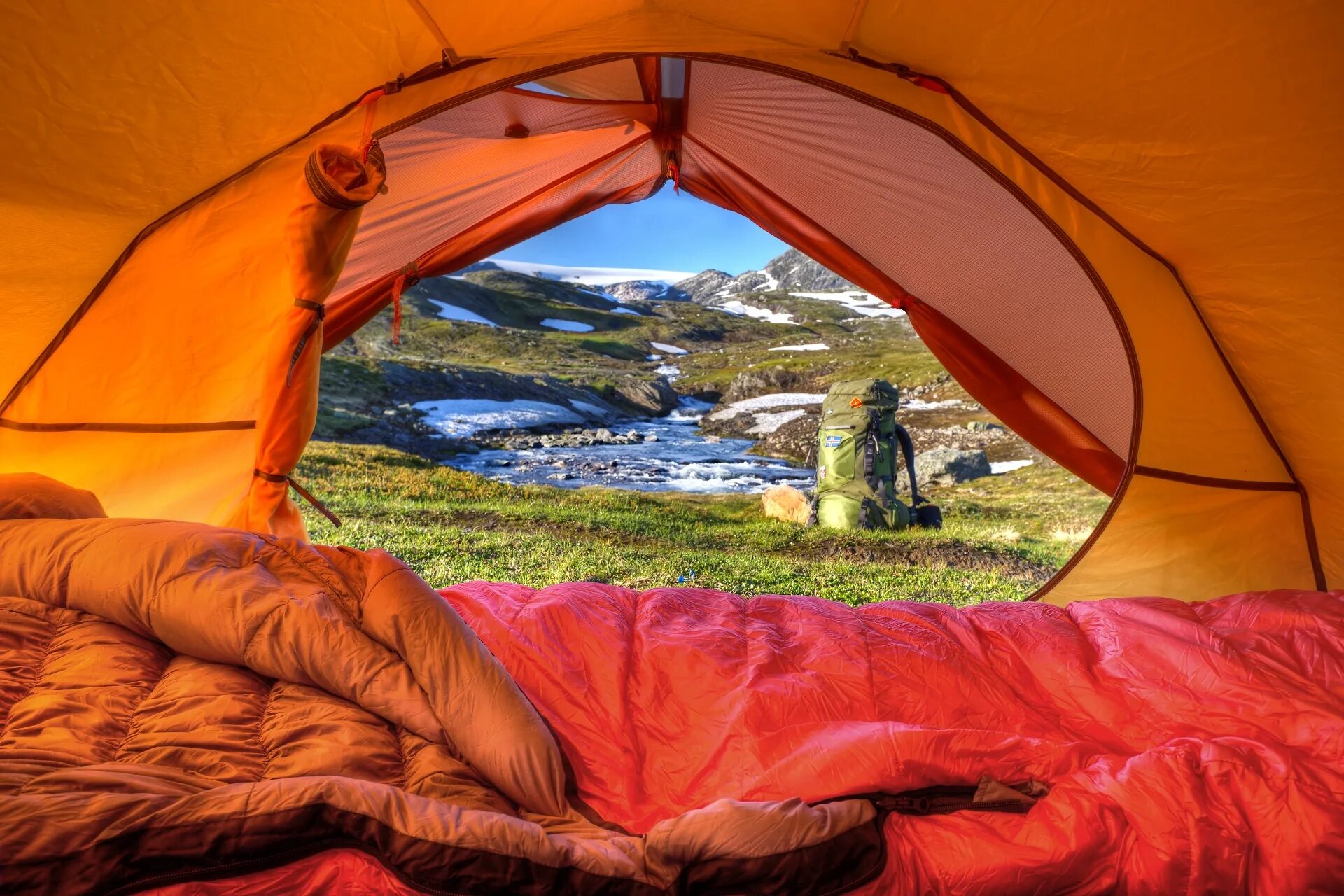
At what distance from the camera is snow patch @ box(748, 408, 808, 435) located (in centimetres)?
696

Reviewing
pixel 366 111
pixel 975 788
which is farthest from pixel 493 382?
pixel 975 788

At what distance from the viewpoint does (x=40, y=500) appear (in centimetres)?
143

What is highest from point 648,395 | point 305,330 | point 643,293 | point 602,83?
point 643,293

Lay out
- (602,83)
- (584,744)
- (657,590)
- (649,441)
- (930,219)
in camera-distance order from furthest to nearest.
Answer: (649,441) → (930,219) → (602,83) → (657,590) → (584,744)

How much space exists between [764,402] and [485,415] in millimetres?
2538

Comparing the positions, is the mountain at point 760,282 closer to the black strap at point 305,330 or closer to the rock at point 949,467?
the rock at point 949,467

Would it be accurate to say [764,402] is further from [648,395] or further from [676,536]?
[676,536]

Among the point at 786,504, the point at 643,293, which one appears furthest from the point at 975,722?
the point at 643,293

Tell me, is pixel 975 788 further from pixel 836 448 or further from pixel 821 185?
pixel 836 448

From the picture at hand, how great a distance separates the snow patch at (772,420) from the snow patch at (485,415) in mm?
1530

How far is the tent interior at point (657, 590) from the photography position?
3.42ft

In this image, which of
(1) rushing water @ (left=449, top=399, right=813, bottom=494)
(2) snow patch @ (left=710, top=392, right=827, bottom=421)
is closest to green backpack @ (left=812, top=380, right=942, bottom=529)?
(1) rushing water @ (left=449, top=399, right=813, bottom=494)

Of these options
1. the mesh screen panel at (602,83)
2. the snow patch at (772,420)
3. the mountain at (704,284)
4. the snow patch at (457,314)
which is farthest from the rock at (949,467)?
the snow patch at (457,314)

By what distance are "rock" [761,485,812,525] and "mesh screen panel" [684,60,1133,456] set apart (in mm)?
1922
